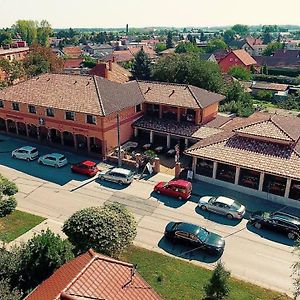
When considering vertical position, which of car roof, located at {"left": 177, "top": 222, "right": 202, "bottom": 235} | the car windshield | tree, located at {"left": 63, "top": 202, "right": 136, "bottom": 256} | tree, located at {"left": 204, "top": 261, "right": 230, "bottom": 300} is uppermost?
tree, located at {"left": 63, "top": 202, "right": 136, "bottom": 256}

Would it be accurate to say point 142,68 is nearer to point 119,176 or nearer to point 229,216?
point 119,176

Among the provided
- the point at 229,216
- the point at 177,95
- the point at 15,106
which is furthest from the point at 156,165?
the point at 15,106

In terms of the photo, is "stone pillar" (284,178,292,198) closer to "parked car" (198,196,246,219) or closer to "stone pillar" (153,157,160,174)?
"parked car" (198,196,246,219)

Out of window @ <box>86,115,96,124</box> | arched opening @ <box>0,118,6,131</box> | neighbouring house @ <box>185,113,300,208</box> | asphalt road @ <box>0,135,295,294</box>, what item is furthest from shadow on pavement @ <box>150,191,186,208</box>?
arched opening @ <box>0,118,6,131</box>

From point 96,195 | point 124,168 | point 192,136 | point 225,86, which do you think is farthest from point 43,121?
point 225,86

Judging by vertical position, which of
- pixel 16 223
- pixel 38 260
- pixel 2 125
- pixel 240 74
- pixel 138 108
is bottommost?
pixel 16 223

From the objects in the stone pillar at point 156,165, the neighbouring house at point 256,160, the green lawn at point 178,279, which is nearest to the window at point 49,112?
the stone pillar at point 156,165

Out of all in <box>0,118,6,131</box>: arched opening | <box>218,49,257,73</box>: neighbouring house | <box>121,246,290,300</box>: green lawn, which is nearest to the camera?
<box>121,246,290,300</box>: green lawn
